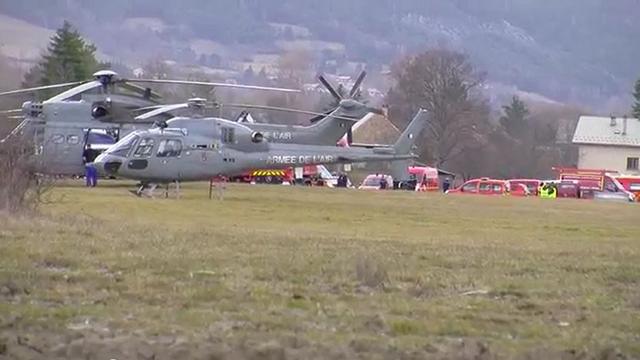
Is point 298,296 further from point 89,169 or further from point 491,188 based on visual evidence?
point 491,188

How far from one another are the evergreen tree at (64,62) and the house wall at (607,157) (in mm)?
49190

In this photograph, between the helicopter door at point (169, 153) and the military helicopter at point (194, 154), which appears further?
the helicopter door at point (169, 153)

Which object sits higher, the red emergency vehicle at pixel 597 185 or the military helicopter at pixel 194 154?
the military helicopter at pixel 194 154

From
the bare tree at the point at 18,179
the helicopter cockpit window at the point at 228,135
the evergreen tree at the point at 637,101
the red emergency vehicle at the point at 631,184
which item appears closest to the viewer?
the bare tree at the point at 18,179

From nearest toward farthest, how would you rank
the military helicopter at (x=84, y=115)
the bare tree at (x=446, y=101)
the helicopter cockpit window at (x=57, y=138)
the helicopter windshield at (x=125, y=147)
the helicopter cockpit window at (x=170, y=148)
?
the helicopter windshield at (x=125, y=147) → the helicopter cockpit window at (x=170, y=148) → the military helicopter at (x=84, y=115) → the helicopter cockpit window at (x=57, y=138) → the bare tree at (x=446, y=101)

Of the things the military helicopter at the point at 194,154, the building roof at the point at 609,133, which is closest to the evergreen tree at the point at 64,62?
the military helicopter at the point at 194,154

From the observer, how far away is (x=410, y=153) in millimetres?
49188

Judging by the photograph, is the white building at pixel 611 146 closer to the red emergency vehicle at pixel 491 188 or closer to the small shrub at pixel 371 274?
the red emergency vehicle at pixel 491 188

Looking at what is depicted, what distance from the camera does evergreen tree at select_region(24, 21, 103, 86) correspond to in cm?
7669

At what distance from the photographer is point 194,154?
37281 mm

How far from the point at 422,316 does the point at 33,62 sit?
228 feet

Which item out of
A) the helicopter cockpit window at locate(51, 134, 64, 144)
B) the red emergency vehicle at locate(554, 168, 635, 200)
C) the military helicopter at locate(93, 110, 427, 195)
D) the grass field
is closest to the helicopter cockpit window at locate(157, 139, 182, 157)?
the military helicopter at locate(93, 110, 427, 195)

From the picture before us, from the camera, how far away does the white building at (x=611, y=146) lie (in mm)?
105812

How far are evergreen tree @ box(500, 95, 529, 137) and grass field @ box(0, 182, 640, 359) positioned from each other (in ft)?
310
